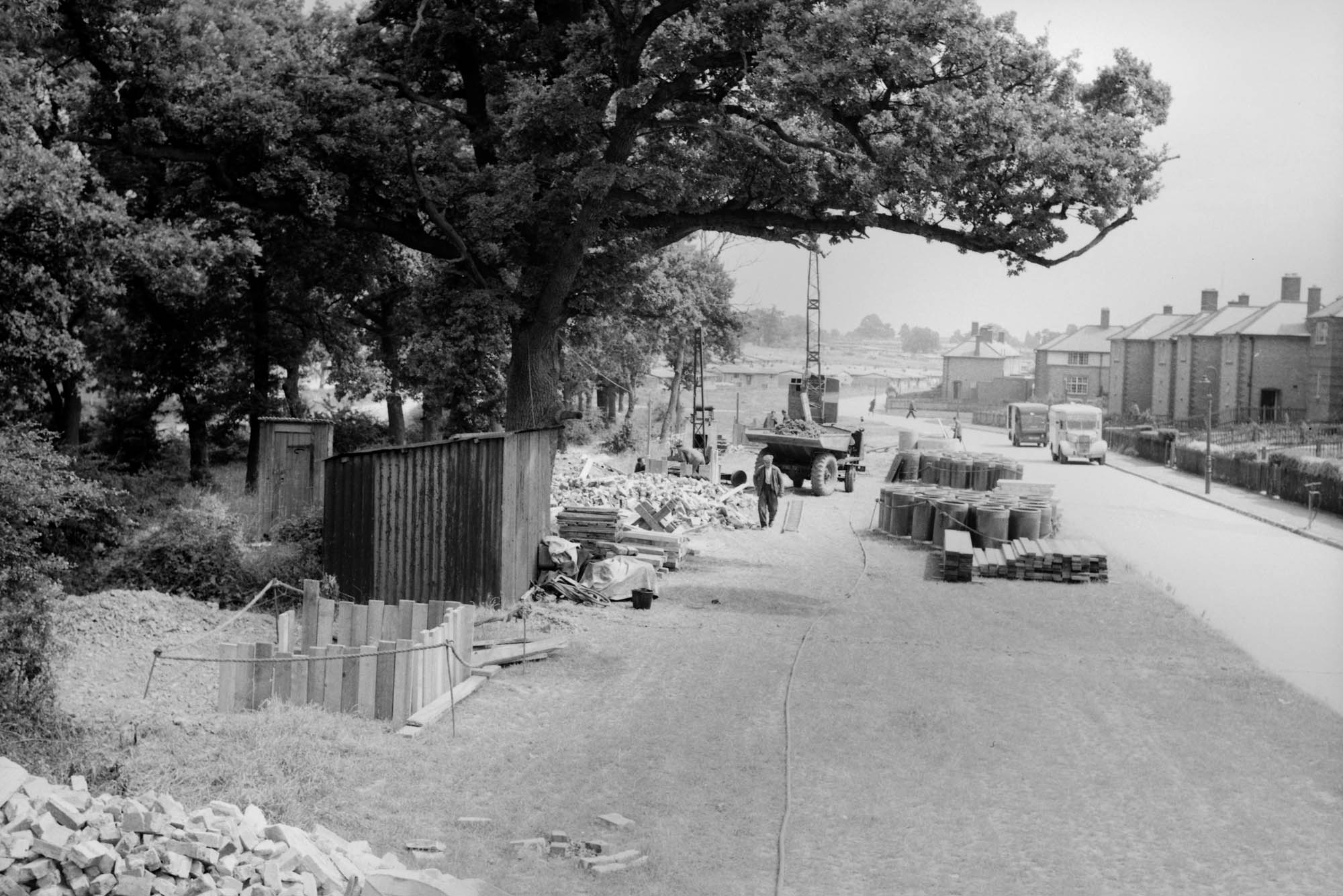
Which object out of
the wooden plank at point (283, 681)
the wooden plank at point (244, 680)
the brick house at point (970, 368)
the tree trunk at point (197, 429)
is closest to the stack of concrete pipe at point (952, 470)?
the tree trunk at point (197, 429)

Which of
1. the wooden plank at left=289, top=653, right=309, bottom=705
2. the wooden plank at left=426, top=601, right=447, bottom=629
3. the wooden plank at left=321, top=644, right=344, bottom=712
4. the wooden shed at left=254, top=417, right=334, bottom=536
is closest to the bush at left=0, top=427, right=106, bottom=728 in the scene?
the wooden plank at left=289, top=653, right=309, bottom=705

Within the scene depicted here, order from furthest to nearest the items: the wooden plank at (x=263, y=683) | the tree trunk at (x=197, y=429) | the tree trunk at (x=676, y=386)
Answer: the tree trunk at (x=676, y=386) → the tree trunk at (x=197, y=429) → the wooden plank at (x=263, y=683)

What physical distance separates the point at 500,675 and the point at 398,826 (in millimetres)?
5027

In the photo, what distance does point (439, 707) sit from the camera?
1214cm

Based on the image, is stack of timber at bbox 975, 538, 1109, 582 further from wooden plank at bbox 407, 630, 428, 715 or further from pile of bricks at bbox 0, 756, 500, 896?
pile of bricks at bbox 0, 756, 500, 896

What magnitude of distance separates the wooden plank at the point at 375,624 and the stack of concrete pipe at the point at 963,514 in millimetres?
15056

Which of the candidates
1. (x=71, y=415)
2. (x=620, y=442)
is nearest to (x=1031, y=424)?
(x=620, y=442)

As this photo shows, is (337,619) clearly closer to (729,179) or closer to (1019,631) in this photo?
(1019,631)

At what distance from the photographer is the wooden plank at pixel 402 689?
11.7m

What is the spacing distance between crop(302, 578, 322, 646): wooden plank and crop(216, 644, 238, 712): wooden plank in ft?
6.47

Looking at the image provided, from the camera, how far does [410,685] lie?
11852 millimetres

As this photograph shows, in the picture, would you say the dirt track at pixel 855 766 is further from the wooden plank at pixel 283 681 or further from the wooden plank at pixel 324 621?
the wooden plank at pixel 324 621

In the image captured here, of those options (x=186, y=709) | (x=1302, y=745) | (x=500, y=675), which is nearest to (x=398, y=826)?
(x=186, y=709)

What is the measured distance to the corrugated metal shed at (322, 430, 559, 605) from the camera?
688 inches
